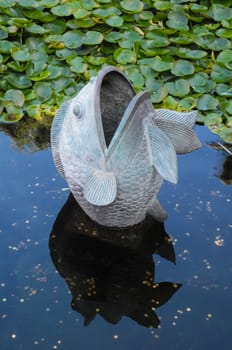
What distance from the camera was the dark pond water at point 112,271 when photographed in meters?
2.12

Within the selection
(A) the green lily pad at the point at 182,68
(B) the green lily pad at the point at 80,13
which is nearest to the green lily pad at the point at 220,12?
(A) the green lily pad at the point at 182,68

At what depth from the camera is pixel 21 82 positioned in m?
3.42

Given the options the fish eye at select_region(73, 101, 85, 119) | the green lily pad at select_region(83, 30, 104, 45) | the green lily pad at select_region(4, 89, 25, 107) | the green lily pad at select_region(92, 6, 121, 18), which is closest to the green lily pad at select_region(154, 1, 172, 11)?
the green lily pad at select_region(92, 6, 121, 18)

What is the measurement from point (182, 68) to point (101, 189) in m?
1.48

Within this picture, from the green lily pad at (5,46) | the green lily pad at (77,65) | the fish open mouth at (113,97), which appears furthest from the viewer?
the green lily pad at (5,46)

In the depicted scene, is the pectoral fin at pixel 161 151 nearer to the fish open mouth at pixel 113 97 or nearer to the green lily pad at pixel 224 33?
the fish open mouth at pixel 113 97

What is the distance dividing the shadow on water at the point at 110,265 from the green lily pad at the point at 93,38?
1230 millimetres

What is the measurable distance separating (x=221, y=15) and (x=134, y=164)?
1894 mm

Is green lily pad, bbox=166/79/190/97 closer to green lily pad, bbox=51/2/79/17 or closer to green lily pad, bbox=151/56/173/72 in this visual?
green lily pad, bbox=151/56/173/72

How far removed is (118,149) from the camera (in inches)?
87.8

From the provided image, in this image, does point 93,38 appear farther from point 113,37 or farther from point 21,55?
point 21,55

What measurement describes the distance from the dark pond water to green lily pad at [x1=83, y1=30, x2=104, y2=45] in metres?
1.02

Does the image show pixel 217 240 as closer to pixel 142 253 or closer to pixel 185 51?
pixel 142 253

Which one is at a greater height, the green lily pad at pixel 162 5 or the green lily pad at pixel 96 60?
the green lily pad at pixel 162 5
